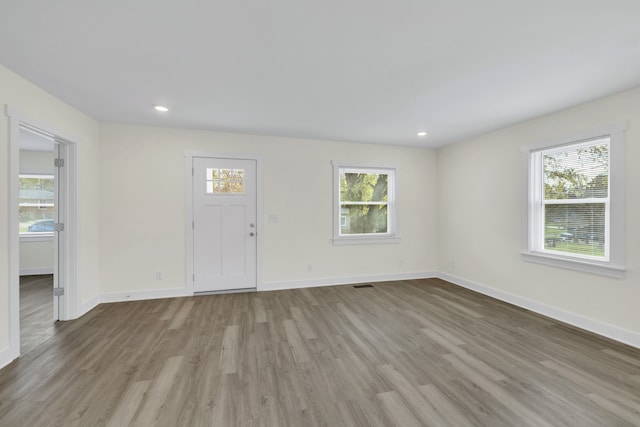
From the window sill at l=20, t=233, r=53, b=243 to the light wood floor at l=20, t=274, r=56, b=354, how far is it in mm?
748

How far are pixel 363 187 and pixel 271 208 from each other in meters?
1.75

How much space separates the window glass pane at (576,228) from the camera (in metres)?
3.04

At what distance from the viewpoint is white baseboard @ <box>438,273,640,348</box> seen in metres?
2.72

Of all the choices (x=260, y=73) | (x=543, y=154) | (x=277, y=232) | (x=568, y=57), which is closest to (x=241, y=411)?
(x=260, y=73)

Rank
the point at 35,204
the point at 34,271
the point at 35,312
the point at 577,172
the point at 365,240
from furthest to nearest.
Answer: the point at 35,204, the point at 34,271, the point at 365,240, the point at 35,312, the point at 577,172

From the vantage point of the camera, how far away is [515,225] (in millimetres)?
3893

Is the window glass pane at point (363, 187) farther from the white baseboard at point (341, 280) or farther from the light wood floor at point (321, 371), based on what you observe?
the light wood floor at point (321, 371)

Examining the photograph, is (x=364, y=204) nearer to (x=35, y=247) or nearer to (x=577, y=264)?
(x=577, y=264)

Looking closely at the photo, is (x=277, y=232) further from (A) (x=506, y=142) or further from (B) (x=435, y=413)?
(A) (x=506, y=142)

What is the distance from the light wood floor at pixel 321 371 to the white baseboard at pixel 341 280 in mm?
948

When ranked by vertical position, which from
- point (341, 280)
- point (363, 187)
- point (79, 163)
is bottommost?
point (341, 280)

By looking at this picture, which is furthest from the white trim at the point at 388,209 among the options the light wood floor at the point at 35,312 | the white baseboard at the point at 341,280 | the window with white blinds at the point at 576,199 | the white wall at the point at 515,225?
the light wood floor at the point at 35,312

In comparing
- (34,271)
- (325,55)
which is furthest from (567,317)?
(34,271)

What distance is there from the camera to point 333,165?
4805 millimetres
